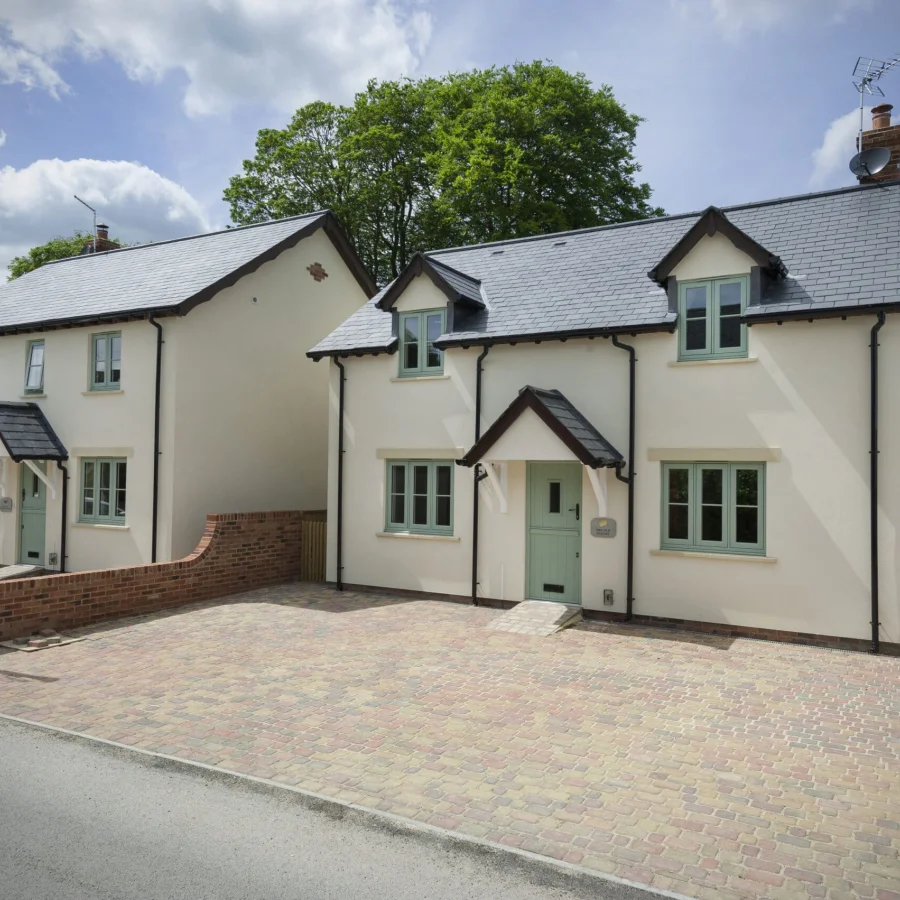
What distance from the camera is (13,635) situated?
1093cm

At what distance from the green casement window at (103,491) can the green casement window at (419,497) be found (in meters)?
5.90

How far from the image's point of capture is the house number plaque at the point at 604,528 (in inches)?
484

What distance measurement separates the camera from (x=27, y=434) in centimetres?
1653

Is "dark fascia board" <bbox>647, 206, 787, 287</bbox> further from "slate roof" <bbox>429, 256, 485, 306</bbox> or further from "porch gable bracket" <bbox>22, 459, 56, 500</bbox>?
"porch gable bracket" <bbox>22, 459, 56, 500</bbox>

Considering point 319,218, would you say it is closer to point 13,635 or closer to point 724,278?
point 724,278

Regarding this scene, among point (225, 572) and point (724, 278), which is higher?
point (724, 278)

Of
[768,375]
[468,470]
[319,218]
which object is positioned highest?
[319,218]

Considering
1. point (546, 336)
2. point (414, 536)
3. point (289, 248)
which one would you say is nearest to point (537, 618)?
point (414, 536)

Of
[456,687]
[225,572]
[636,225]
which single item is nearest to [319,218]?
[636,225]

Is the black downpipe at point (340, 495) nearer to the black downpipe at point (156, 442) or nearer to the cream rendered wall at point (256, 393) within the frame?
the cream rendered wall at point (256, 393)

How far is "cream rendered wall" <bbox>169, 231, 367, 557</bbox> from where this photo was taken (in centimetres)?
1558

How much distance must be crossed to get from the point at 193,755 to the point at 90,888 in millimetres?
2140

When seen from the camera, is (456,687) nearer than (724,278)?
Yes

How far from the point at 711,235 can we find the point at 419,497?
6.98 m
